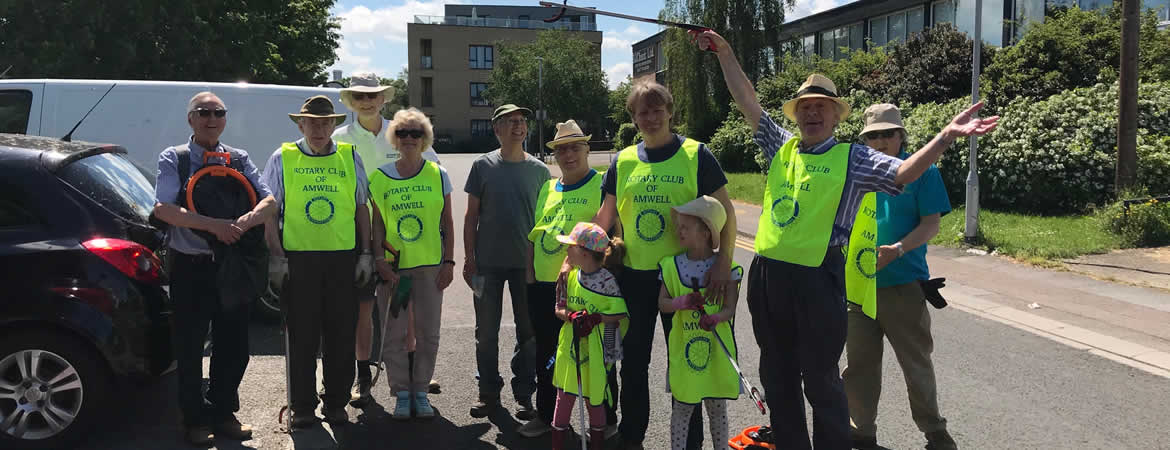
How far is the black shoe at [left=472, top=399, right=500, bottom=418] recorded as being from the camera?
4617mm

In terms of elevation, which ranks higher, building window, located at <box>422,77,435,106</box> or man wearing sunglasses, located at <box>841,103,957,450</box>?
building window, located at <box>422,77,435,106</box>

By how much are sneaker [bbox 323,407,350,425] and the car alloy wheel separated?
1.19 m

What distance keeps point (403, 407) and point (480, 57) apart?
2868 inches

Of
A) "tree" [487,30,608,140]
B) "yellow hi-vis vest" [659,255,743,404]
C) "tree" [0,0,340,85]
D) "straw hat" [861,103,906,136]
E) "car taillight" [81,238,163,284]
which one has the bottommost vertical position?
"yellow hi-vis vest" [659,255,743,404]

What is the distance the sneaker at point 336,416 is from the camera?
444 cm

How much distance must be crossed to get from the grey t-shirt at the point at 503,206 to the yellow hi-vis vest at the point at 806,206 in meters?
1.66

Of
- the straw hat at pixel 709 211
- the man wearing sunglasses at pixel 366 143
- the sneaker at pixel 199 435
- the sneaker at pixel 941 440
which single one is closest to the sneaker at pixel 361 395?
the man wearing sunglasses at pixel 366 143

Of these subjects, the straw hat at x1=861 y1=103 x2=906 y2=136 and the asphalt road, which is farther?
the asphalt road

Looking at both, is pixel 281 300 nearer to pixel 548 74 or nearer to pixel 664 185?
pixel 664 185

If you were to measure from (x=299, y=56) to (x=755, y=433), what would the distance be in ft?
77.2

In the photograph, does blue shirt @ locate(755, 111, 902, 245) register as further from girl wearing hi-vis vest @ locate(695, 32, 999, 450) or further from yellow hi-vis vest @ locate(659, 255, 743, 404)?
yellow hi-vis vest @ locate(659, 255, 743, 404)

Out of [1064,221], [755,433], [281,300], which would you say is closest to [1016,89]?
[1064,221]

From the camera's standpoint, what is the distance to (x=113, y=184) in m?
4.41

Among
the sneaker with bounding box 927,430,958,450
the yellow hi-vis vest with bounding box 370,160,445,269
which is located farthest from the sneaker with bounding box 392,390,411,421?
the sneaker with bounding box 927,430,958,450
